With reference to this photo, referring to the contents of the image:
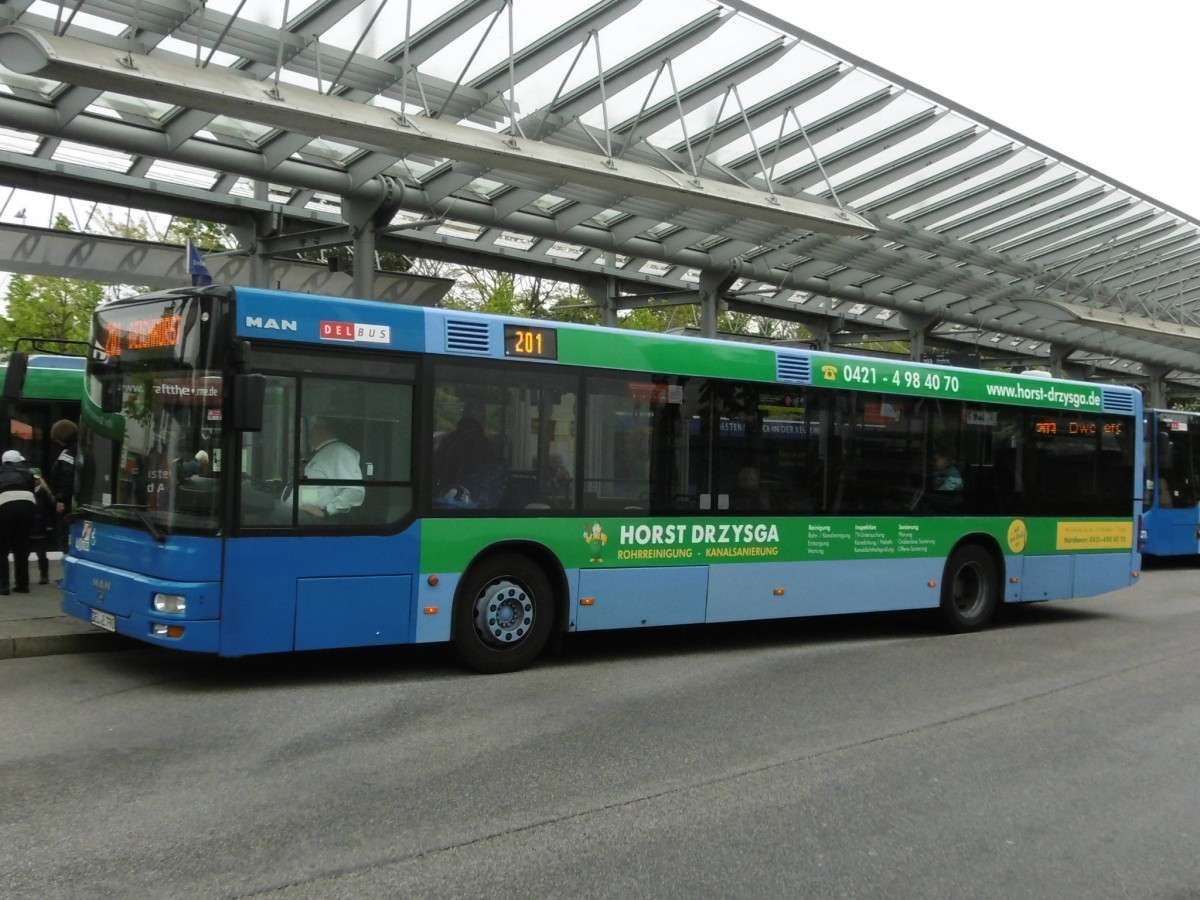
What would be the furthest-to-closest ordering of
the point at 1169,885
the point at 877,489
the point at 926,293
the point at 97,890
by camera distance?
the point at 926,293, the point at 877,489, the point at 1169,885, the point at 97,890

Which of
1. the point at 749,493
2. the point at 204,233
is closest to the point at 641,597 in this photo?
the point at 749,493

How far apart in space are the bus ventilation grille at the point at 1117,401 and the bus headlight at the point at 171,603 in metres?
10.7

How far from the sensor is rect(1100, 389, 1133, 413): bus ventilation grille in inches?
542

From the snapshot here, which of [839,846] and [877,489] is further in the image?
[877,489]

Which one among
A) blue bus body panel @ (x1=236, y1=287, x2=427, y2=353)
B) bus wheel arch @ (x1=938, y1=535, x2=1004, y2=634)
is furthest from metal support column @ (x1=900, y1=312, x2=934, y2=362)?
blue bus body panel @ (x1=236, y1=287, x2=427, y2=353)

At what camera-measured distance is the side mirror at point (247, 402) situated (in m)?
7.52

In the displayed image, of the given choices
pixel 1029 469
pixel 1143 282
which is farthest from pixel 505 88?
pixel 1143 282

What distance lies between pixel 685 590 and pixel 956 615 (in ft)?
12.4

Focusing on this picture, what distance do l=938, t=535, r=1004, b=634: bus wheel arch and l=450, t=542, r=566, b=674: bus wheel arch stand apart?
16.0ft

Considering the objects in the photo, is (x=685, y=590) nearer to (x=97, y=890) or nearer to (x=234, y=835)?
(x=234, y=835)

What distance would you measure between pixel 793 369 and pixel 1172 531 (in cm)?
1338

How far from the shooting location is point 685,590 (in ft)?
32.8

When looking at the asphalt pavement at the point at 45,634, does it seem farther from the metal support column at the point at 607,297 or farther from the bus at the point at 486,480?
the metal support column at the point at 607,297

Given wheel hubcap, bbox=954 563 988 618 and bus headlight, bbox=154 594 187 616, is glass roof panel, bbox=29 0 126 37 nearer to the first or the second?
bus headlight, bbox=154 594 187 616
